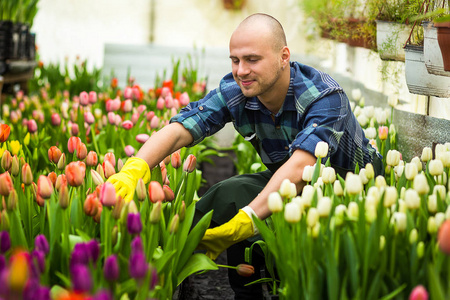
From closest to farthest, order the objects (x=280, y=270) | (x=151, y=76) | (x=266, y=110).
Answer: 1. (x=280, y=270)
2. (x=266, y=110)
3. (x=151, y=76)

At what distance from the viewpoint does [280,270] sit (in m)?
1.39

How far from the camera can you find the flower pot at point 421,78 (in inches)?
84.0

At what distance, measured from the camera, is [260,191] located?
2031 mm

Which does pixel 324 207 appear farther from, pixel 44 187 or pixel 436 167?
pixel 44 187

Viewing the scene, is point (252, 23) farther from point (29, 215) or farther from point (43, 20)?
point (43, 20)

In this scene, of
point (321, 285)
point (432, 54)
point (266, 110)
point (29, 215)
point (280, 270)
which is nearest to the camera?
point (321, 285)

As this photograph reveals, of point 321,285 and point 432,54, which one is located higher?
point 432,54

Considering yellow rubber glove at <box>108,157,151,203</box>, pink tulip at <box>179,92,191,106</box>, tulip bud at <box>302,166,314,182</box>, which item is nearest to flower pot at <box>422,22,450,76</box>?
tulip bud at <box>302,166,314,182</box>

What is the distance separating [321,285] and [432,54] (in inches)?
38.6

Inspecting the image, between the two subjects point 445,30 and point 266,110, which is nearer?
point 445,30

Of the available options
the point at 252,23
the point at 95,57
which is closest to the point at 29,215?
the point at 252,23

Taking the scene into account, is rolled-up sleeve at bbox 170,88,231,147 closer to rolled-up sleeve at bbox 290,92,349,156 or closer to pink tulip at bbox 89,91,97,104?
rolled-up sleeve at bbox 290,92,349,156

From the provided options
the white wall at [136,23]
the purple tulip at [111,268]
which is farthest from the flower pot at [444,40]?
the white wall at [136,23]

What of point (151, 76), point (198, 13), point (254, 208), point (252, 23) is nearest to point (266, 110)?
point (252, 23)
